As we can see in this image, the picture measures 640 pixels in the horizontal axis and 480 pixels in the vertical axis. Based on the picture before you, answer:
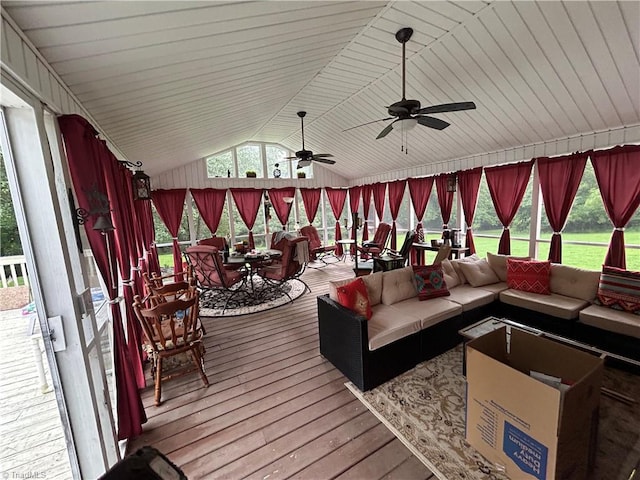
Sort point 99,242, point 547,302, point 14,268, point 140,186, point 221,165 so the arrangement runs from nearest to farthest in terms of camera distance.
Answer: point 14,268
point 99,242
point 547,302
point 140,186
point 221,165

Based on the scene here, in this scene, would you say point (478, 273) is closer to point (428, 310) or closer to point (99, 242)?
point (428, 310)

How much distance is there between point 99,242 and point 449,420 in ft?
9.19

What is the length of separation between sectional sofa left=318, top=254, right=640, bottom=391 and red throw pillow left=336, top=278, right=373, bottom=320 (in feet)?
0.25

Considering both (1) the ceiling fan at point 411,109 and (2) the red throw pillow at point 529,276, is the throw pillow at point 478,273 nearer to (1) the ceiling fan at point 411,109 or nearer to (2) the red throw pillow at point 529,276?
(2) the red throw pillow at point 529,276

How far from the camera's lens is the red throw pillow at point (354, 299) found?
8.54 feet

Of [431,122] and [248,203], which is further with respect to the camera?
[248,203]

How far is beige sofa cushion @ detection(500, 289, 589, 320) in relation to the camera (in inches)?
111

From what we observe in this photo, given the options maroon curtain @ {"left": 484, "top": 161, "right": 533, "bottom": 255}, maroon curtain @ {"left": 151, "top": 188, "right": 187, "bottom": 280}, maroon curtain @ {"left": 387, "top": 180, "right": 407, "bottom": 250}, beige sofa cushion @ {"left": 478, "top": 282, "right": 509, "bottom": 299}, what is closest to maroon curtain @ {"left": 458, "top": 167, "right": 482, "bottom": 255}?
maroon curtain @ {"left": 484, "top": 161, "right": 533, "bottom": 255}

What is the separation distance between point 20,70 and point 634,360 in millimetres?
4652

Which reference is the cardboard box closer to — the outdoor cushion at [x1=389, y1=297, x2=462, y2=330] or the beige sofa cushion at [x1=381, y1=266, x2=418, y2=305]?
the outdoor cushion at [x1=389, y1=297, x2=462, y2=330]

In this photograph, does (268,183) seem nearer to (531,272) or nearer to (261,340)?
(261,340)

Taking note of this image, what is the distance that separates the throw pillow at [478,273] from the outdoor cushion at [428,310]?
797 mm

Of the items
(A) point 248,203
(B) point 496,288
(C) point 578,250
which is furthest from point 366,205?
(C) point 578,250

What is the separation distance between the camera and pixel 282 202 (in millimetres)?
7684
